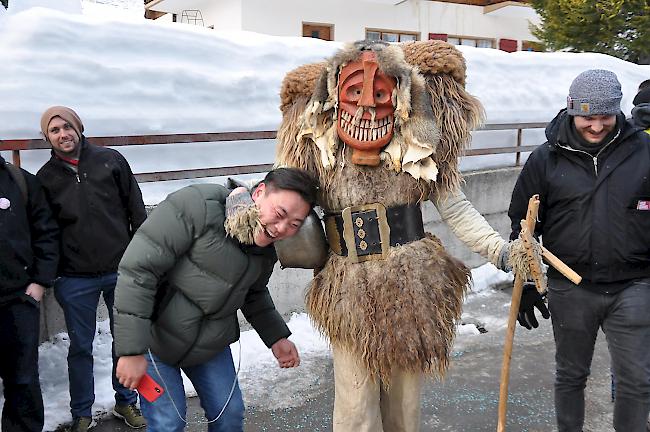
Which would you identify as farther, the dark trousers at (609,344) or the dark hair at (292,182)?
the dark trousers at (609,344)

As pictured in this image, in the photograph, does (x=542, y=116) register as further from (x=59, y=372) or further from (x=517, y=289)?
(x=59, y=372)

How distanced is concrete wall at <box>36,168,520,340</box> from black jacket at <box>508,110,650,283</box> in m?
2.58

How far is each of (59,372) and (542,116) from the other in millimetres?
7012

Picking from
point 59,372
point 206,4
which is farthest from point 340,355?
point 206,4

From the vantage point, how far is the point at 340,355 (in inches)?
97.1

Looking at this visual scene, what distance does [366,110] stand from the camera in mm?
2359

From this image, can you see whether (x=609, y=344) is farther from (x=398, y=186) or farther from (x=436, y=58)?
(x=436, y=58)

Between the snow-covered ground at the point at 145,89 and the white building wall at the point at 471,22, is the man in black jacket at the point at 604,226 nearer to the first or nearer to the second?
the snow-covered ground at the point at 145,89

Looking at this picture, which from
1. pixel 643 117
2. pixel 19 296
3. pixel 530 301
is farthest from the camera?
pixel 643 117

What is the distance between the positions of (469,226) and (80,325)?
6.77 feet

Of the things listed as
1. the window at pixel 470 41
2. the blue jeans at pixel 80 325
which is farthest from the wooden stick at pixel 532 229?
the window at pixel 470 41

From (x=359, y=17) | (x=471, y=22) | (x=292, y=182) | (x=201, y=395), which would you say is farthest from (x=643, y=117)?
(x=471, y=22)

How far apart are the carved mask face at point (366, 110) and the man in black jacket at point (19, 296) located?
157 cm

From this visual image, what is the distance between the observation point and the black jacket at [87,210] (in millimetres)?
3006
